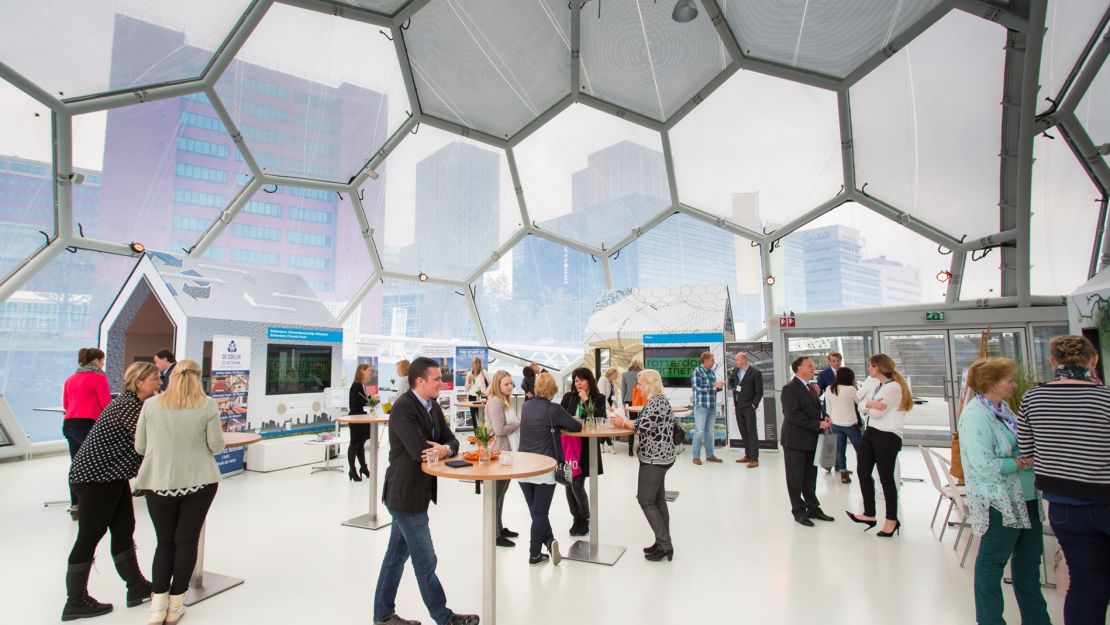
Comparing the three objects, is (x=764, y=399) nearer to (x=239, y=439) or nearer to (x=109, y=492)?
(x=239, y=439)

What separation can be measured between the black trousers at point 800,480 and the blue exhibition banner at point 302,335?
21.4 ft

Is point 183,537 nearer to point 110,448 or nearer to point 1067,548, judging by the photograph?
point 110,448

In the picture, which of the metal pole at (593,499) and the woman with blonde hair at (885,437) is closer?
the metal pole at (593,499)

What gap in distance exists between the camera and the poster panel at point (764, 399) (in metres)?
8.38

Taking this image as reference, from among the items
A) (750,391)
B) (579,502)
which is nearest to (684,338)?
(750,391)

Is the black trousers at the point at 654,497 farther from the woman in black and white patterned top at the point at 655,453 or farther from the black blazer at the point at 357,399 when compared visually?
the black blazer at the point at 357,399

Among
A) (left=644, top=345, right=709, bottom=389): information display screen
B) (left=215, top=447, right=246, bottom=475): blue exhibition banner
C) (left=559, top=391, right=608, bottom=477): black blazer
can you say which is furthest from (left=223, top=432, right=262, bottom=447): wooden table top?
(left=644, top=345, right=709, bottom=389): information display screen

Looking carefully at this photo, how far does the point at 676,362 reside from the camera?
29.6 feet

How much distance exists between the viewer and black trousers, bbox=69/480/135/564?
290 centimetres

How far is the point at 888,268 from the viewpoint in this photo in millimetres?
8906

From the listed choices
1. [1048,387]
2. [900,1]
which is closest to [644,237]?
[900,1]

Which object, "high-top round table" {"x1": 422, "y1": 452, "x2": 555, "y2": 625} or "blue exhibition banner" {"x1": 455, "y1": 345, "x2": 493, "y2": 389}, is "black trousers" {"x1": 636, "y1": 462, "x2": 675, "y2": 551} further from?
"blue exhibition banner" {"x1": 455, "y1": 345, "x2": 493, "y2": 389}

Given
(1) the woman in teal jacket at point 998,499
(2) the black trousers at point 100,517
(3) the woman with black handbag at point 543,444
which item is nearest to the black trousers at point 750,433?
(3) the woman with black handbag at point 543,444

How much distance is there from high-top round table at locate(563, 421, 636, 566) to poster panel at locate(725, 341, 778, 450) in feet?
16.2
